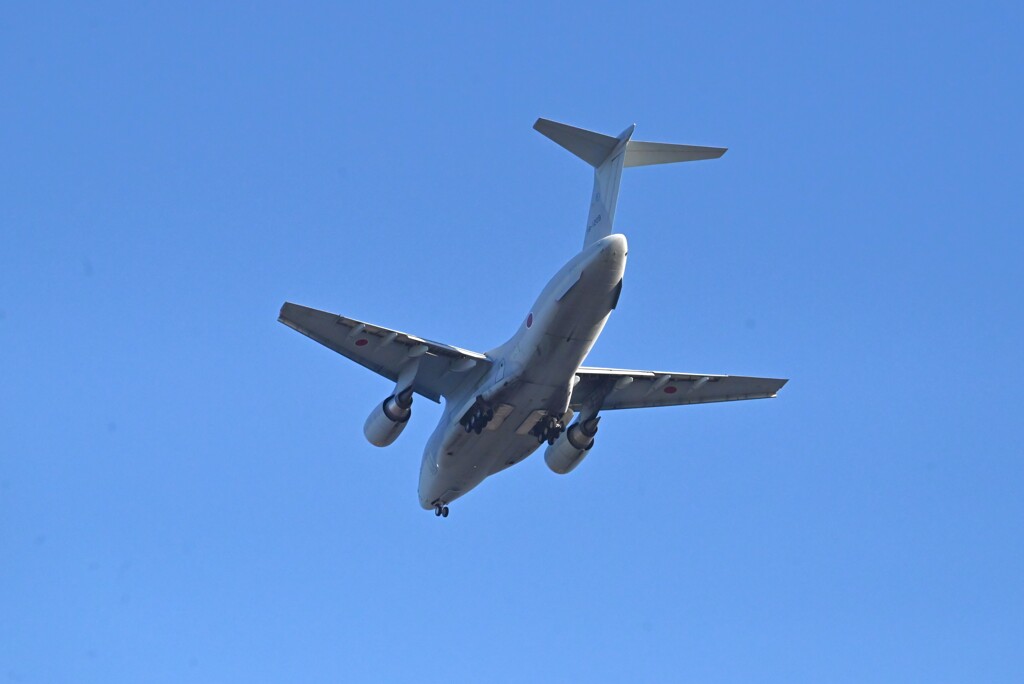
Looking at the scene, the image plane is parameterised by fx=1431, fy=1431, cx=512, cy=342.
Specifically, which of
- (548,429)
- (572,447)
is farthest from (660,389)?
(548,429)

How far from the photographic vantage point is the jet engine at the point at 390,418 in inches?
960

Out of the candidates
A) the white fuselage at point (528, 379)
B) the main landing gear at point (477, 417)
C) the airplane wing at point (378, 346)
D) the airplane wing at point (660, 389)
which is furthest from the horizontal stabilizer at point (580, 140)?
the main landing gear at point (477, 417)

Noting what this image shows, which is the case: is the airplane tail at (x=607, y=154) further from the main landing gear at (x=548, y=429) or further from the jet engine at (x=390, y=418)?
the jet engine at (x=390, y=418)

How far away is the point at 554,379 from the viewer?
22438 millimetres

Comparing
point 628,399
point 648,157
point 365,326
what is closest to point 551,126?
point 648,157

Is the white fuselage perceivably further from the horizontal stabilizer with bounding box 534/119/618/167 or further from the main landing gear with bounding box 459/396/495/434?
the horizontal stabilizer with bounding box 534/119/618/167

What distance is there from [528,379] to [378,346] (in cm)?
285

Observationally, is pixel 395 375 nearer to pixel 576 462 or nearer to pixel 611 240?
pixel 576 462

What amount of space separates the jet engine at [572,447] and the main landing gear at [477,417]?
86.6 inches

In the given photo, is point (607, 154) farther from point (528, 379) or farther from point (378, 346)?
point (378, 346)

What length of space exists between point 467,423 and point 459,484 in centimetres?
247

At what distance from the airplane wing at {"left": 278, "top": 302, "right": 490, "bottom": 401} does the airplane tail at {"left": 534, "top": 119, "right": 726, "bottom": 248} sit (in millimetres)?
3249

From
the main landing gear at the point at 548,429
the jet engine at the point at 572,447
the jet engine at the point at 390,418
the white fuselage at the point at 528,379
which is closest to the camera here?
the white fuselage at the point at 528,379

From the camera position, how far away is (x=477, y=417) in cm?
2375
